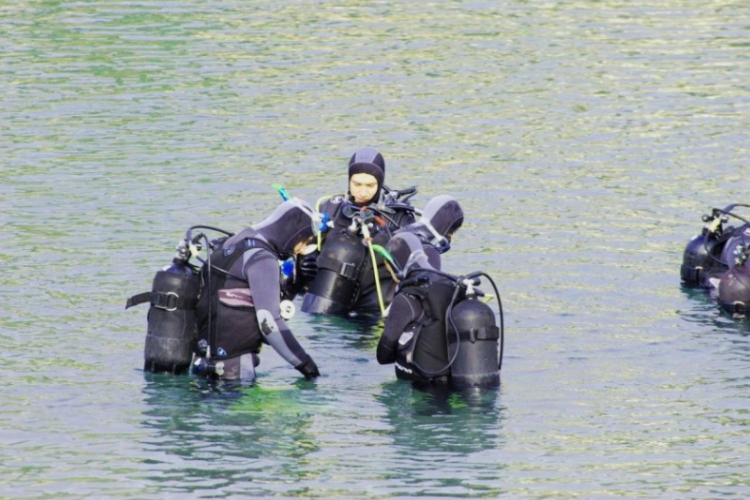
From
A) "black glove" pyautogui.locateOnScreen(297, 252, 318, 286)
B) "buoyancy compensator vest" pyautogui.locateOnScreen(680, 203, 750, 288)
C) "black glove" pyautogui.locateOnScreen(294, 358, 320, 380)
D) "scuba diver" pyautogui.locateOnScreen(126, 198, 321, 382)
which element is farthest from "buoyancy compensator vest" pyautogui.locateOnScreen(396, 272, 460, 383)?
"buoyancy compensator vest" pyautogui.locateOnScreen(680, 203, 750, 288)

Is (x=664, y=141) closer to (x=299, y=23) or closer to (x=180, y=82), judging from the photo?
(x=180, y=82)

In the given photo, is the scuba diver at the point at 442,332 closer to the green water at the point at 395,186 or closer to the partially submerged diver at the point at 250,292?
the green water at the point at 395,186

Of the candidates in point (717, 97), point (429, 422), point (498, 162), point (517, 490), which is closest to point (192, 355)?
point (429, 422)

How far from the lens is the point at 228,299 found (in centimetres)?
1245

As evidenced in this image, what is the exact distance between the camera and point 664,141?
24.0m

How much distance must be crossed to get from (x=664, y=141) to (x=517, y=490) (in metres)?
13.8

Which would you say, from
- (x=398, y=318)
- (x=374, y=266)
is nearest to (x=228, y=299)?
(x=398, y=318)

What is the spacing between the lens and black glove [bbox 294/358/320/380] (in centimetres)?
1280

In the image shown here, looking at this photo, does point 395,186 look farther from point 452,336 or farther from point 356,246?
point 452,336

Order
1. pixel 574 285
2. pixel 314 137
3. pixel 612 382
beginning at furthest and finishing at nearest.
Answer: pixel 314 137, pixel 574 285, pixel 612 382

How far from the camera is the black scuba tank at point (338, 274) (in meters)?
15.2

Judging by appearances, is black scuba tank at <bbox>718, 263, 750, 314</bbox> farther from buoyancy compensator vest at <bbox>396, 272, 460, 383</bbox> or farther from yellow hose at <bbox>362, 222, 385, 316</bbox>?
buoyancy compensator vest at <bbox>396, 272, 460, 383</bbox>

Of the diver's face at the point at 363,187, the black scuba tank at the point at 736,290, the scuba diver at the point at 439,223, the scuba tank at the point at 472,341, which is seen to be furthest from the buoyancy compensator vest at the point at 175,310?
the black scuba tank at the point at 736,290

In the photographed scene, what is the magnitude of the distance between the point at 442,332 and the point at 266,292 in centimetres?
139
